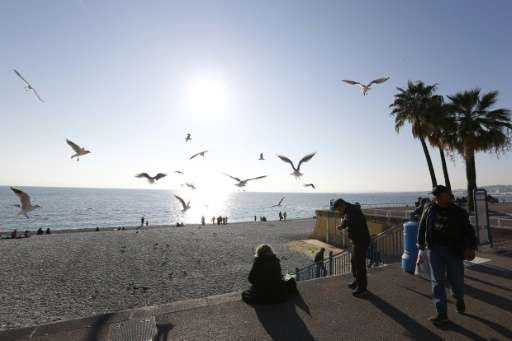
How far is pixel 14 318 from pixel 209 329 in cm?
1342

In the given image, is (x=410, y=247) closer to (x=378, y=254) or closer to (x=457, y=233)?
(x=457, y=233)

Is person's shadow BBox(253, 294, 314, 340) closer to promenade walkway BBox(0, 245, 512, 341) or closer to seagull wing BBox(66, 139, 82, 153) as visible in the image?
promenade walkway BBox(0, 245, 512, 341)

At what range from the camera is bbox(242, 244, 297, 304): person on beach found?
191 inches

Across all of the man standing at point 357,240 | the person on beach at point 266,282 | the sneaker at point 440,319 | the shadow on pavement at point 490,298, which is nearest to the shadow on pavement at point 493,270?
the shadow on pavement at point 490,298

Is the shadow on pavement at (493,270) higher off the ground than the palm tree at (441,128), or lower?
lower

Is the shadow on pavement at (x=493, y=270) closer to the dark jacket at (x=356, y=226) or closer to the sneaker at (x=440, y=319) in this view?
the sneaker at (x=440, y=319)

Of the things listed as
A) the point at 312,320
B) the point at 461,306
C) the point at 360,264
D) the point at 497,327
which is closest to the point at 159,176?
the point at 360,264

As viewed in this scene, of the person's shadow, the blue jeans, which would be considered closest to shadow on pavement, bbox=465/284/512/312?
the blue jeans

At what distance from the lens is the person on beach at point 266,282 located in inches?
191

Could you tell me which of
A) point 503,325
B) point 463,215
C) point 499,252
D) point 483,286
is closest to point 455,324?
point 503,325

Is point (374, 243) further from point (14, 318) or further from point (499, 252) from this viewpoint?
point (14, 318)

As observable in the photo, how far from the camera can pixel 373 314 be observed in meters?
4.48

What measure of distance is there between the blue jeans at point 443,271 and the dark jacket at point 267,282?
2454 millimetres

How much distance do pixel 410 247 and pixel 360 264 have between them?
2187 millimetres
